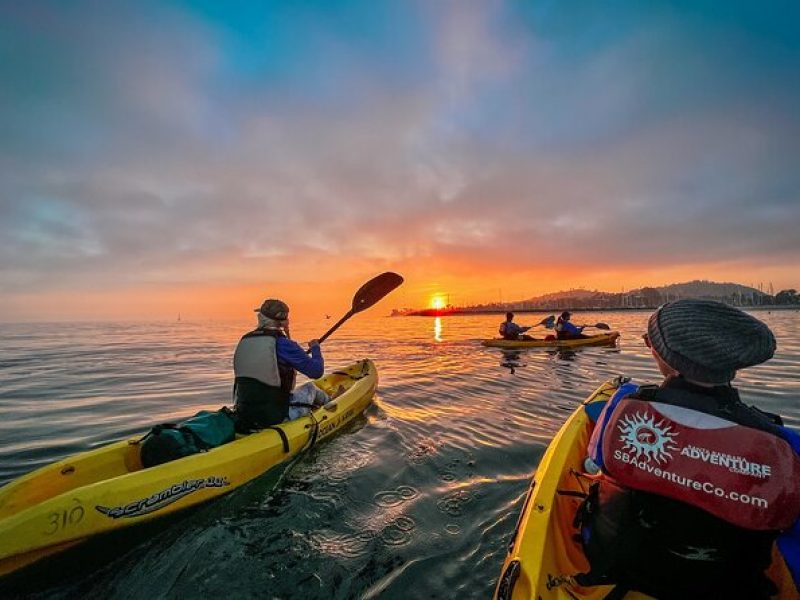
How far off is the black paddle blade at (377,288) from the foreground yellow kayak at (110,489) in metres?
5.44

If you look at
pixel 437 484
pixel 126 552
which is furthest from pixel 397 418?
pixel 126 552

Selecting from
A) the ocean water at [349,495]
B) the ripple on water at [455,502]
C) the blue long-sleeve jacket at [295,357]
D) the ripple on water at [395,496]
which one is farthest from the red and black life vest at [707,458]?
the blue long-sleeve jacket at [295,357]

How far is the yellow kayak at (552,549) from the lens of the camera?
233cm

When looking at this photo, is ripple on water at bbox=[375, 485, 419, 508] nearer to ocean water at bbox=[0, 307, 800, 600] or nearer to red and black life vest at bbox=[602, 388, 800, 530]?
ocean water at bbox=[0, 307, 800, 600]

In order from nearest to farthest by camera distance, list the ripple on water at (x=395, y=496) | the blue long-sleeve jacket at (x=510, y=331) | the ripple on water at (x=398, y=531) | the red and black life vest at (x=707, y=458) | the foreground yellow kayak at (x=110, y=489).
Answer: the red and black life vest at (x=707, y=458) → the foreground yellow kayak at (x=110, y=489) → the ripple on water at (x=398, y=531) → the ripple on water at (x=395, y=496) → the blue long-sleeve jacket at (x=510, y=331)

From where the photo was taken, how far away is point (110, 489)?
375 cm

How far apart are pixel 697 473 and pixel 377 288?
970 cm

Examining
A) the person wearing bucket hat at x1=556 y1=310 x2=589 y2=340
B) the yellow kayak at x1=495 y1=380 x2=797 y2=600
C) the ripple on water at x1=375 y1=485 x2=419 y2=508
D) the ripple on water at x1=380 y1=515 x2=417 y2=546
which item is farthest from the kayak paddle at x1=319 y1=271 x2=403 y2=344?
the person wearing bucket hat at x1=556 y1=310 x2=589 y2=340

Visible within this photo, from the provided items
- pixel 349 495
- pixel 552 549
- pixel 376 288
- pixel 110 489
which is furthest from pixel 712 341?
pixel 376 288

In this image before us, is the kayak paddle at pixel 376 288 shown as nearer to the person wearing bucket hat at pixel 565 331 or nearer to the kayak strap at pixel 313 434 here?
the kayak strap at pixel 313 434

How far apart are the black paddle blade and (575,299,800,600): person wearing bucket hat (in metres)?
9.18

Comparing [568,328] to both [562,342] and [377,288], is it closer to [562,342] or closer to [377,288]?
[562,342]

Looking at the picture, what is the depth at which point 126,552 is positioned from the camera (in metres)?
3.87

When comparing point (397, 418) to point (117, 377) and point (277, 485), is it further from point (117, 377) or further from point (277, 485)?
point (117, 377)
